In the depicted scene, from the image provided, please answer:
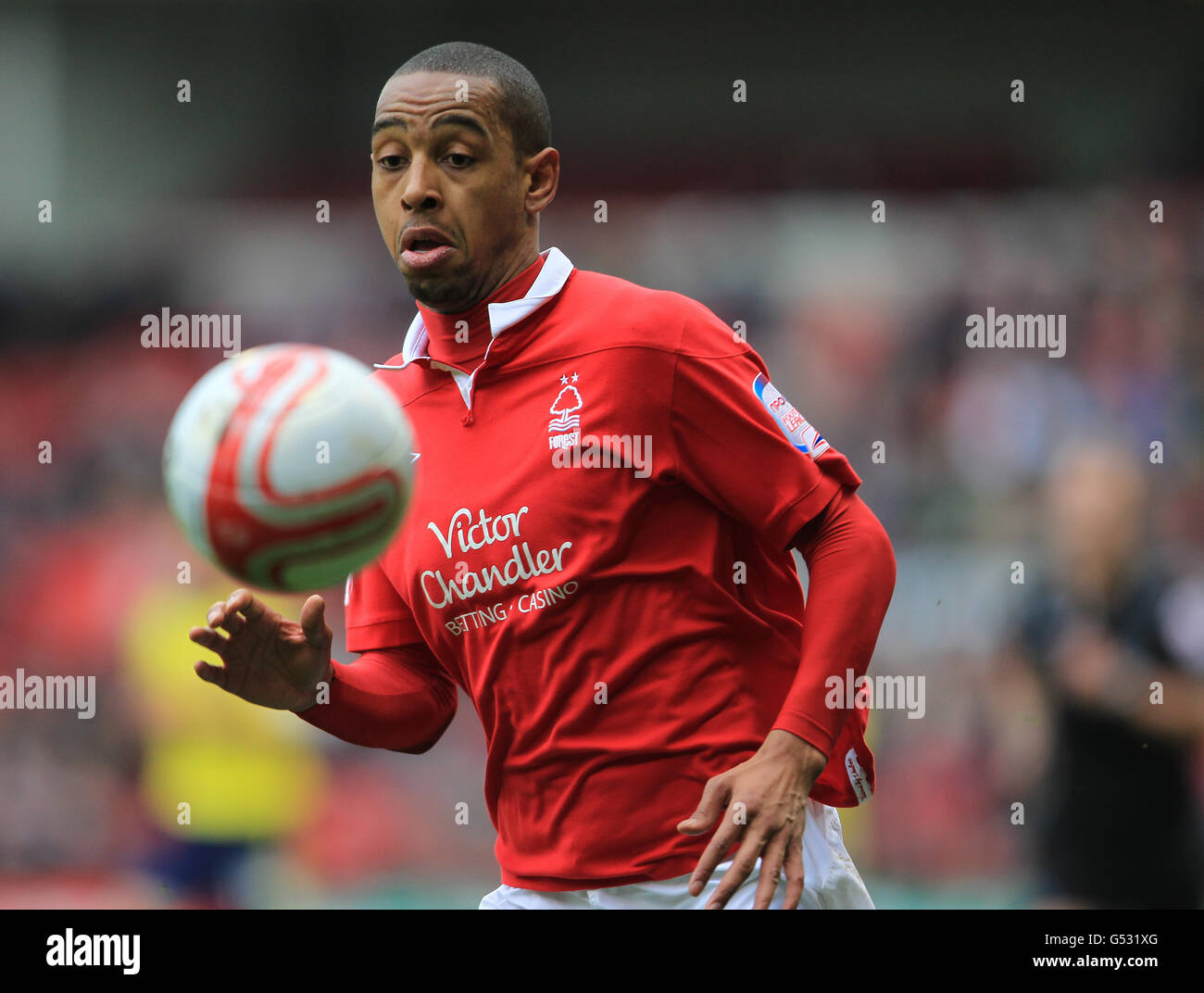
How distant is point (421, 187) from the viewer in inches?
117

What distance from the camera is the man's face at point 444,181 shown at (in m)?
3.00

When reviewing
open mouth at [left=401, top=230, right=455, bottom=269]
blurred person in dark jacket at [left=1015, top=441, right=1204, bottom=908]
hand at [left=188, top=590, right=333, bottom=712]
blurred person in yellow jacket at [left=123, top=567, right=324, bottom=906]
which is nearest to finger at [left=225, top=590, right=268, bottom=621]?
hand at [left=188, top=590, right=333, bottom=712]

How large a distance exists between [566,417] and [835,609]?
0.70 metres

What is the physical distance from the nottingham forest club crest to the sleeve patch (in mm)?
382

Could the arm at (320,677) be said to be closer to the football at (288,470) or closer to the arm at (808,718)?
the football at (288,470)

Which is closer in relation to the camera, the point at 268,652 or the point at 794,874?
the point at 794,874

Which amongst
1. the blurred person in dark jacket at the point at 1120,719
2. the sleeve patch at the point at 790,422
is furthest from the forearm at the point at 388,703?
the blurred person in dark jacket at the point at 1120,719

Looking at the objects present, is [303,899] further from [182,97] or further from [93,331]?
[182,97]

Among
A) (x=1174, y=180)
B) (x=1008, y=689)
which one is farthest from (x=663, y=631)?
(x=1174, y=180)

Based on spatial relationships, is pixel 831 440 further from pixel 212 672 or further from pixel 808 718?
pixel 212 672

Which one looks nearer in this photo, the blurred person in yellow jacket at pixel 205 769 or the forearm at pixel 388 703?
the forearm at pixel 388 703

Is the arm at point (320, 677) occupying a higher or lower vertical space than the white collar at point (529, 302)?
lower

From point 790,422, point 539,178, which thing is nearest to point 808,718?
point 790,422

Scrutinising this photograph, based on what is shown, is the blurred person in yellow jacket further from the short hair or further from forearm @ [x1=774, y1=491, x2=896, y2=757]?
forearm @ [x1=774, y1=491, x2=896, y2=757]
